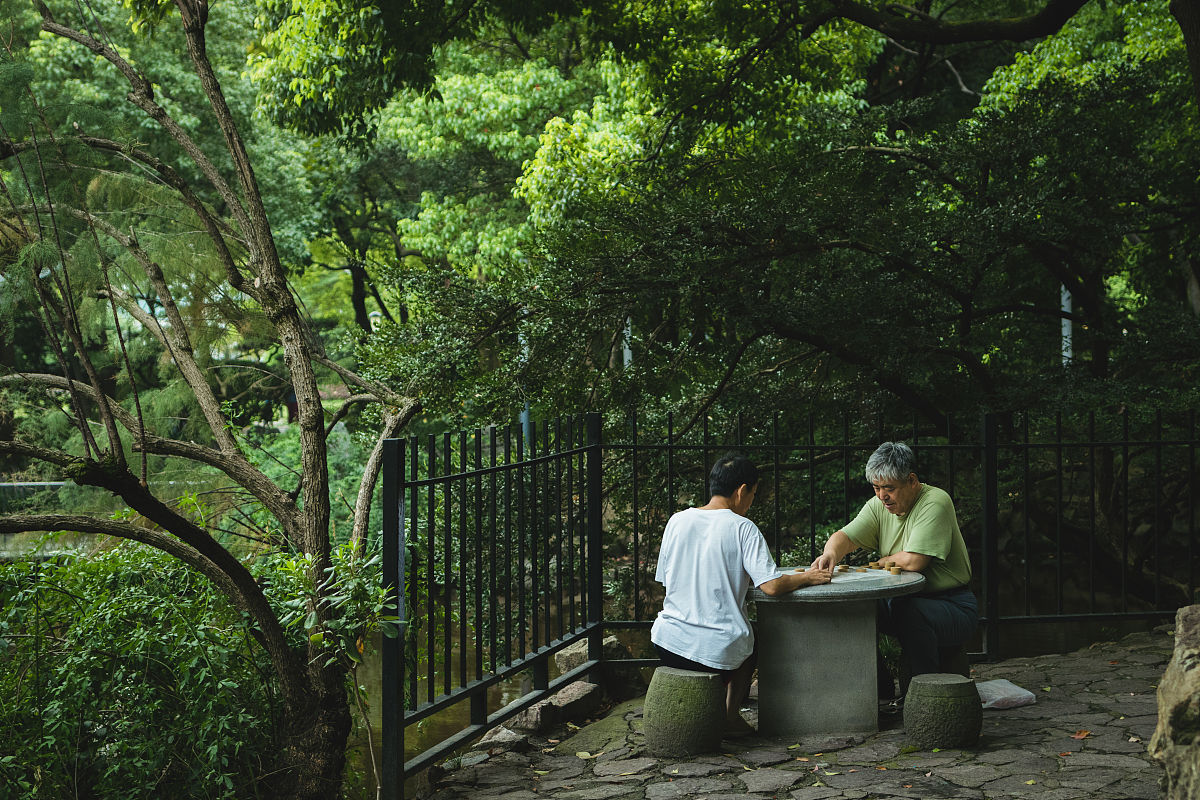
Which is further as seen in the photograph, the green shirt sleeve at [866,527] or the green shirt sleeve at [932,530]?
the green shirt sleeve at [866,527]

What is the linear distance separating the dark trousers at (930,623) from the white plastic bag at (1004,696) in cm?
48

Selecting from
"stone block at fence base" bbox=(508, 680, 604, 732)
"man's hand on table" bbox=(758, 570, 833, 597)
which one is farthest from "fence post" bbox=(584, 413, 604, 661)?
"man's hand on table" bbox=(758, 570, 833, 597)

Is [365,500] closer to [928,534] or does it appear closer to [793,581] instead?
[793,581]

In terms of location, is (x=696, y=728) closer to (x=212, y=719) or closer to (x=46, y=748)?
(x=212, y=719)

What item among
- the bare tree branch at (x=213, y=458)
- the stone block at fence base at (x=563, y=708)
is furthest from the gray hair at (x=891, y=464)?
the bare tree branch at (x=213, y=458)

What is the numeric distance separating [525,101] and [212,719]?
1586cm

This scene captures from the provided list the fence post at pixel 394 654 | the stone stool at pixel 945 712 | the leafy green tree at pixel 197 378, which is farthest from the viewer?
the stone stool at pixel 945 712

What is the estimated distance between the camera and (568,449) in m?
6.30

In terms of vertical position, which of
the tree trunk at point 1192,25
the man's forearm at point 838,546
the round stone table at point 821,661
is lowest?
the round stone table at point 821,661

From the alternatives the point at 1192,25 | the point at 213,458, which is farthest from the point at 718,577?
the point at 1192,25

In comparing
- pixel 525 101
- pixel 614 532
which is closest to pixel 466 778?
pixel 614 532

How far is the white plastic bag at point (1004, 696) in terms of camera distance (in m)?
5.81

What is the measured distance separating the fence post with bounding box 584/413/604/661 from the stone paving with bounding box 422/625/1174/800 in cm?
73

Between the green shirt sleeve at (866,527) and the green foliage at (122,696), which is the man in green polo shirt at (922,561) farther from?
the green foliage at (122,696)
